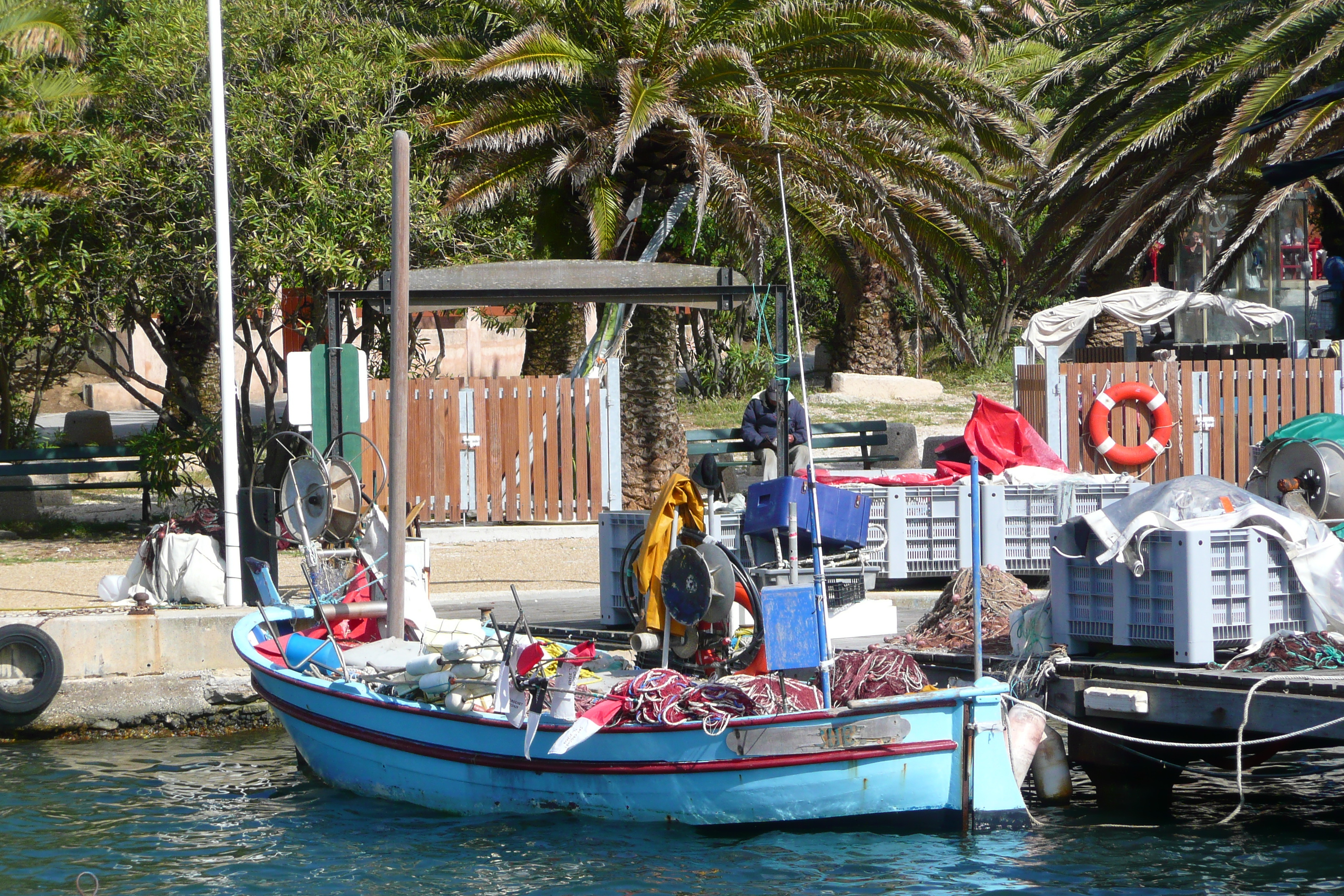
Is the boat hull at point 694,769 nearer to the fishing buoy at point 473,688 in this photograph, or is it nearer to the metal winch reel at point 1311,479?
the fishing buoy at point 473,688

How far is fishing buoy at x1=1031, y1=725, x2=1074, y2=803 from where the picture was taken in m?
8.45

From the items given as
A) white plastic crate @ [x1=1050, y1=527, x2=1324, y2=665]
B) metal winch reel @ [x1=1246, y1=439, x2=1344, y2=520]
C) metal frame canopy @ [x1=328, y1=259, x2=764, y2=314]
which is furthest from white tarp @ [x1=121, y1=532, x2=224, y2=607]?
metal winch reel @ [x1=1246, y1=439, x2=1344, y2=520]

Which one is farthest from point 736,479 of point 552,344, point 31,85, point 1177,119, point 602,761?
point 602,761

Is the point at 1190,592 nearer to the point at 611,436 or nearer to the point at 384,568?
the point at 384,568

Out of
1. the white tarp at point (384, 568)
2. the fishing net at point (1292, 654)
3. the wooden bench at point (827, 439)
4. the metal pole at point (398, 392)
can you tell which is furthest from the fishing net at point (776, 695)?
the wooden bench at point (827, 439)

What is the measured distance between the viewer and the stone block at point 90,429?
22297 mm

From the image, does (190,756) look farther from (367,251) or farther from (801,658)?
(367,251)

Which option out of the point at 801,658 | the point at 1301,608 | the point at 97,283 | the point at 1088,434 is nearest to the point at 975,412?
the point at 1088,434

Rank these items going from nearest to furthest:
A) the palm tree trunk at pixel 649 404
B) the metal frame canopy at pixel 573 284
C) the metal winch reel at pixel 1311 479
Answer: the metal winch reel at pixel 1311 479, the metal frame canopy at pixel 573 284, the palm tree trunk at pixel 649 404

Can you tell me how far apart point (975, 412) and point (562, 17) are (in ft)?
22.4

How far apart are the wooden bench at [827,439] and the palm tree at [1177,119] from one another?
346 centimetres

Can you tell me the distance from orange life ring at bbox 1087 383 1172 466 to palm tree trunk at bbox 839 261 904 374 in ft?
39.5

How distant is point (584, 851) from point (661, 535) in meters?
1.95

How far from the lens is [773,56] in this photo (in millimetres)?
17109
